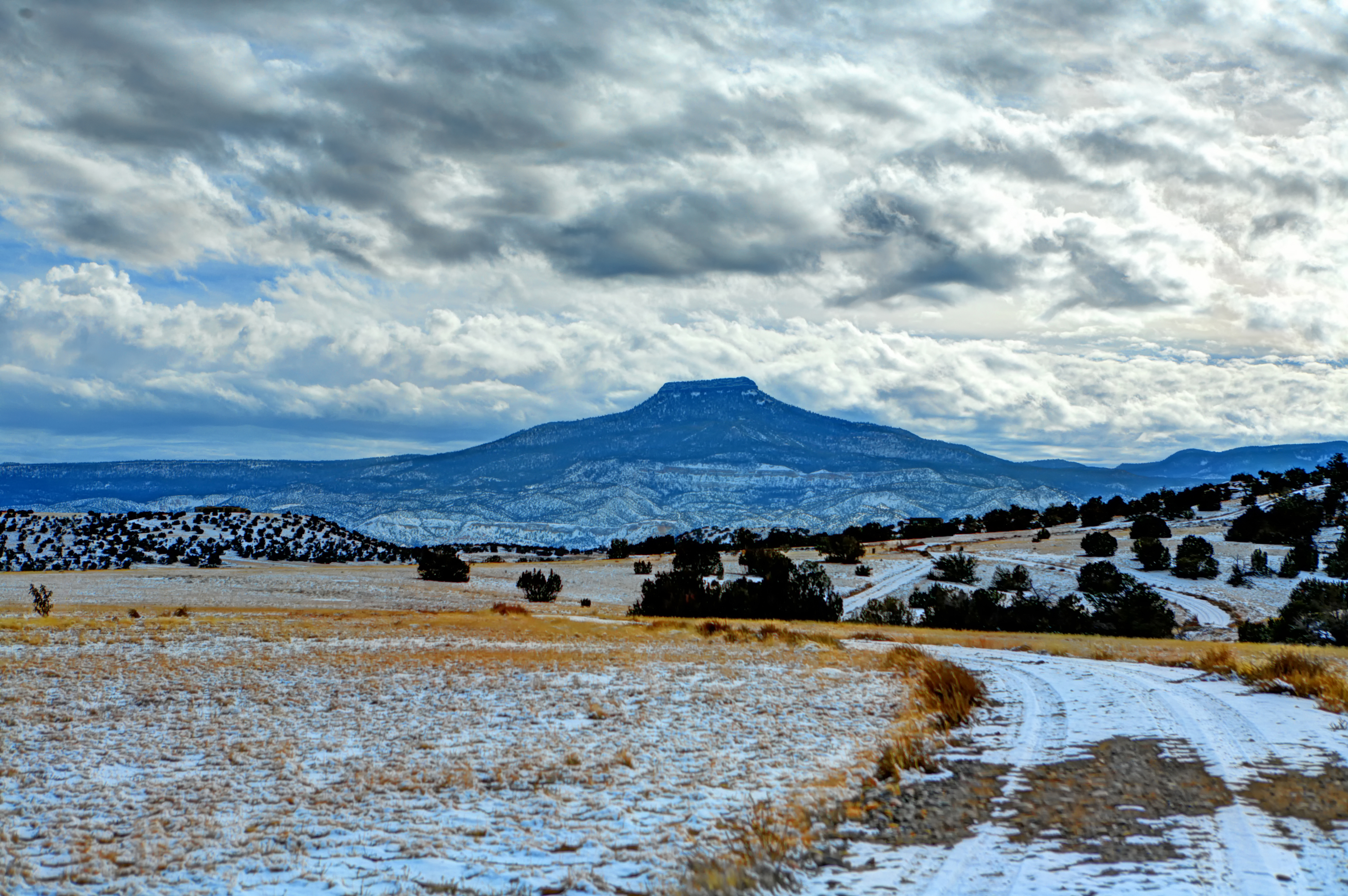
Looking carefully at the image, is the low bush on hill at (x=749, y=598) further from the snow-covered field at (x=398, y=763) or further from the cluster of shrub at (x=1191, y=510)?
the cluster of shrub at (x=1191, y=510)

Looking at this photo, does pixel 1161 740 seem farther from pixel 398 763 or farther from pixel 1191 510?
pixel 1191 510

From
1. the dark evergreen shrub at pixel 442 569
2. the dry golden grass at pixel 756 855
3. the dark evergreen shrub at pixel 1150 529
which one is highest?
the dark evergreen shrub at pixel 1150 529

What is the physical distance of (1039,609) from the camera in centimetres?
3497

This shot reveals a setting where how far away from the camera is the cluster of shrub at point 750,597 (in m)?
36.9

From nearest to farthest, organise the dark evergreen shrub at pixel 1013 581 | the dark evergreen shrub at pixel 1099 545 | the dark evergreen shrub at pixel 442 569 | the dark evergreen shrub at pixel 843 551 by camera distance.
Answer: the dark evergreen shrub at pixel 1013 581, the dark evergreen shrub at pixel 1099 545, the dark evergreen shrub at pixel 442 569, the dark evergreen shrub at pixel 843 551

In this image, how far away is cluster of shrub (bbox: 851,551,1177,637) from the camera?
31.2m

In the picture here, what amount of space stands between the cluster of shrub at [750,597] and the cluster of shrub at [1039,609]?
1.94 meters

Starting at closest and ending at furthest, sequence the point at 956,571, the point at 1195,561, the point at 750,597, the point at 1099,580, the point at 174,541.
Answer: the point at 750,597
the point at 1099,580
the point at 1195,561
the point at 956,571
the point at 174,541

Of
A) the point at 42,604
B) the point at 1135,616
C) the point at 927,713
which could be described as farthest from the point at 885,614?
the point at 42,604

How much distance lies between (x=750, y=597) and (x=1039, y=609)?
36.2ft

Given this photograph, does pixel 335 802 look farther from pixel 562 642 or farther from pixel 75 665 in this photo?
pixel 562 642

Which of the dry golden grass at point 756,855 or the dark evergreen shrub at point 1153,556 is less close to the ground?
the dark evergreen shrub at point 1153,556

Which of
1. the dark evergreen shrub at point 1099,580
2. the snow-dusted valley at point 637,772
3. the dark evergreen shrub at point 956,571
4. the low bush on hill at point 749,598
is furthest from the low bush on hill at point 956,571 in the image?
the snow-dusted valley at point 637,772

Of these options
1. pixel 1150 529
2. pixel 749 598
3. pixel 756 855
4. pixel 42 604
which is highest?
pixel 1150 529
